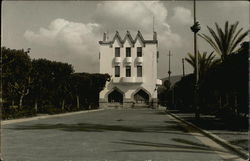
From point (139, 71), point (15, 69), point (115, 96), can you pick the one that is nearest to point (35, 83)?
point (15, 69)

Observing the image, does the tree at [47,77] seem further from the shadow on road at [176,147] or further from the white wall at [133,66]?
the shadow on road at [176,147]

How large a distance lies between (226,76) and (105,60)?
44.6 metres

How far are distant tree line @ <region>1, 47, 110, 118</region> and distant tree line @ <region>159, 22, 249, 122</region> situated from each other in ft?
49.5

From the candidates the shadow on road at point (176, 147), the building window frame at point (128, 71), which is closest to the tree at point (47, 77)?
the building window frame at point (128, 71)

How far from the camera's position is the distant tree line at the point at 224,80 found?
1606 centimetres

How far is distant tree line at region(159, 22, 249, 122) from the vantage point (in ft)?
52.7

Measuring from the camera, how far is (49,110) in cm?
3538

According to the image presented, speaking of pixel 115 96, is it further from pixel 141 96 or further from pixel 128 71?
pixel 128 71

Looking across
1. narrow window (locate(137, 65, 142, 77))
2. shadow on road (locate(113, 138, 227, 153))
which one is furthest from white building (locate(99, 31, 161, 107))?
shadow on road (locate(113, 138, 227, 153))

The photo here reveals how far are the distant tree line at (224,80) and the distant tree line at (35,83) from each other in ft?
49.5

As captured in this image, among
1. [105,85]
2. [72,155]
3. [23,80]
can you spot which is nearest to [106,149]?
[72,155]

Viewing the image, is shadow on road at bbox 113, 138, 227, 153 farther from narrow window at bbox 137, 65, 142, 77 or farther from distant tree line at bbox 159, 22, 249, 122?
narrow window at bbox 137, 65, 142, 77

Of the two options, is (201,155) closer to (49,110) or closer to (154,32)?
(49,110)

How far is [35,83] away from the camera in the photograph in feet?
113
